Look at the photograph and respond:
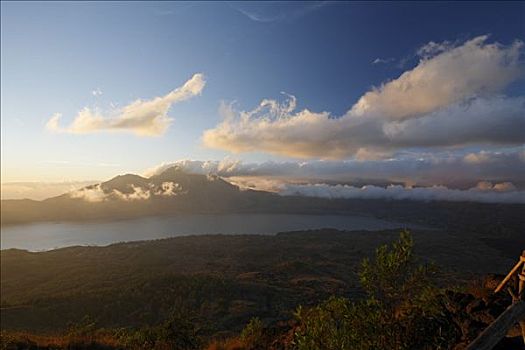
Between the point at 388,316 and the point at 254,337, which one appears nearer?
the point at 388,316

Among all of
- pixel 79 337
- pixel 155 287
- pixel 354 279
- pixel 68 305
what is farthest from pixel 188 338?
pixel 354 279

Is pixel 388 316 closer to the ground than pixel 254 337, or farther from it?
farther from it

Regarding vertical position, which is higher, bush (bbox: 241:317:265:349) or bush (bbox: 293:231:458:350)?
bush (bbox: 293:231:458:350)

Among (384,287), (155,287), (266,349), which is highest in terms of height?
(384,287)

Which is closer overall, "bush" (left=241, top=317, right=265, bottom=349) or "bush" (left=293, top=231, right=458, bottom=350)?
"bush" (left=293, top=231, right=458, bottom=350)

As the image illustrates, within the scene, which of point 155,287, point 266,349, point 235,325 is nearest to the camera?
point 266,349

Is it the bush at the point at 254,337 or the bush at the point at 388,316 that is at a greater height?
the bush at the point at 388,316

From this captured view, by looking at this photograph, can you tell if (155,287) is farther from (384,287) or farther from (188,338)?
(384,287)

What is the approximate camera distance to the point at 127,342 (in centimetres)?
→ 2300

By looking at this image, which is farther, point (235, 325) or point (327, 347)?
point (235, 325)

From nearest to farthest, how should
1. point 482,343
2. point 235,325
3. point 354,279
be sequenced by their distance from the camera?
point 482,343
point 235,325
point 354,279

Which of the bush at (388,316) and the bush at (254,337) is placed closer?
the bush at (388,316)

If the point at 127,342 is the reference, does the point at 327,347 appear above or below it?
above

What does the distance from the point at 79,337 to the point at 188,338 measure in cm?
709
